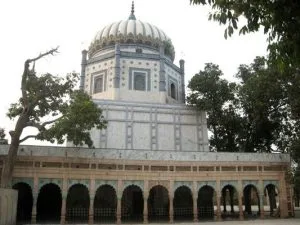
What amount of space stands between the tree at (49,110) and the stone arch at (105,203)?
5412 mm

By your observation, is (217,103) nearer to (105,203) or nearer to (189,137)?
(189,137)

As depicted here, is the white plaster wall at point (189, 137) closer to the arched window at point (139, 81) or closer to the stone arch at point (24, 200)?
the arched window at point (139, 81)

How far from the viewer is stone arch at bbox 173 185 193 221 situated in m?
28.2

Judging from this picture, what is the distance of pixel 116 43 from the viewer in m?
36.4

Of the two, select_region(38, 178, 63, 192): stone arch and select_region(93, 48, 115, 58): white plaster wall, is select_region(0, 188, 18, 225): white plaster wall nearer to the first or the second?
select_region(38, 178, 63, 192): stone arch

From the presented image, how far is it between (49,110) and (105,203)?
335 inches

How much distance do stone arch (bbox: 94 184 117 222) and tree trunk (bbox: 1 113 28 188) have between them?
23.3ft

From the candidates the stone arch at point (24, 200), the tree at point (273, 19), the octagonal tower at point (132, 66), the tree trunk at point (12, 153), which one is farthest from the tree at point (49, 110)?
the tree at point (273, 19)

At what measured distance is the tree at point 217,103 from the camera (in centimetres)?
3375

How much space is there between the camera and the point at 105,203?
2712cm

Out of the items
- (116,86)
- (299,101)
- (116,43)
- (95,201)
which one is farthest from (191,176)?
(116,43)

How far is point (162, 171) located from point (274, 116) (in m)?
12.0

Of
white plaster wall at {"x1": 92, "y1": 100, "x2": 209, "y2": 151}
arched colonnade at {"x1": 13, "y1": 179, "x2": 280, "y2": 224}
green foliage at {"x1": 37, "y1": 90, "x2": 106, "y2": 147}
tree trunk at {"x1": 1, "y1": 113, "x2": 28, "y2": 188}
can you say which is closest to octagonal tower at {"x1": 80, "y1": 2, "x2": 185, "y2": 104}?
white plaster wall at {"x1": 92, "y1": 100, "x2": 209, "y2": 151}

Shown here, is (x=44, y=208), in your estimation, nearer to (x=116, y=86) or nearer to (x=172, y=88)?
(x=116, y=86)
